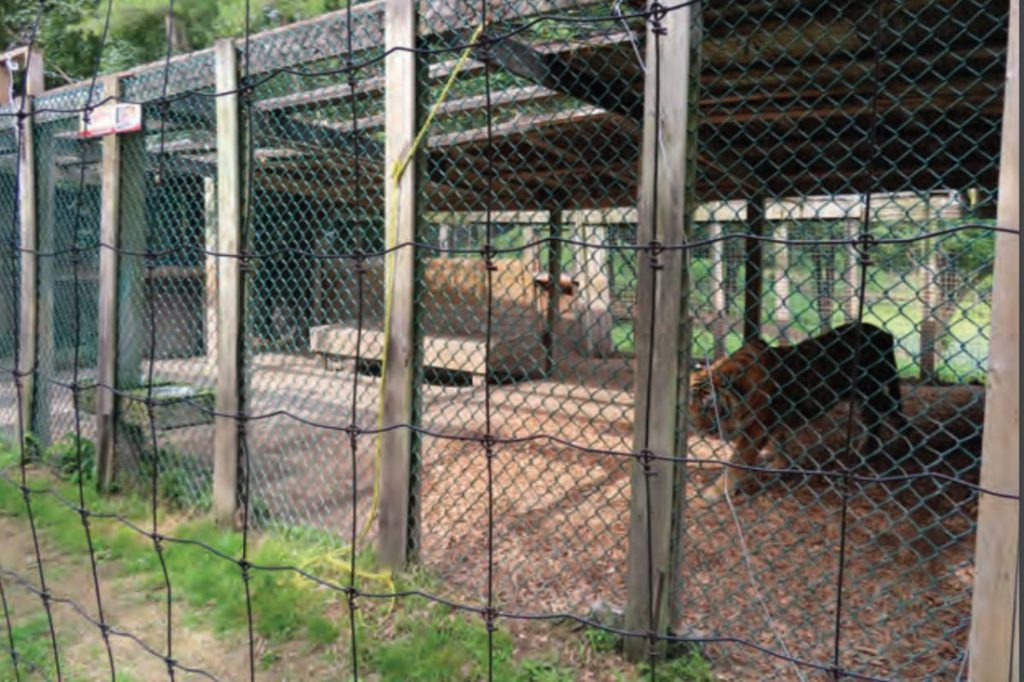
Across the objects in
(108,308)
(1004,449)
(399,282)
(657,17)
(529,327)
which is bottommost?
(1004,449)

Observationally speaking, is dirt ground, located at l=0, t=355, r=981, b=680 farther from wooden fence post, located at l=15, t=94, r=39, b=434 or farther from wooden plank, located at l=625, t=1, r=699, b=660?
wooden fence post, located at l=15, t=94, r=39, b=434

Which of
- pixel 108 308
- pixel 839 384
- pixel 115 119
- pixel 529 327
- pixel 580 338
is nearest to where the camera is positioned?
pixel 580 338

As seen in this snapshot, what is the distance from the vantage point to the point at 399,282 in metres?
3.06

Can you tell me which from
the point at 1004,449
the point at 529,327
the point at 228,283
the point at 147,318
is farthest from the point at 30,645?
the point at 529,327

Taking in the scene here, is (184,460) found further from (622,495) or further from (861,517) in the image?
(861,517)

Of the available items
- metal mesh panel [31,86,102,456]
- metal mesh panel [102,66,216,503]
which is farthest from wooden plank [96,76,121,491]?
metal mesh panel [31,86,102,456]

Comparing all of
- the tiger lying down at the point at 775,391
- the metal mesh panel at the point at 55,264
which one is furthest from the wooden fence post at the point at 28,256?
the tiger lying down at the point at 775,391

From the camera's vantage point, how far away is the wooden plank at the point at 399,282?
304 centimetres

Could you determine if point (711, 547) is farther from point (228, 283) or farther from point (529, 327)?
point (529, 327)

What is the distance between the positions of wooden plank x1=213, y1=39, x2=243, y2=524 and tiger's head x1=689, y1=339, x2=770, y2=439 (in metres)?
2.76

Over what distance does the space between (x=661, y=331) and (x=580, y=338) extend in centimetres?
89

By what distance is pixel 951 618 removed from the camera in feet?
10.1

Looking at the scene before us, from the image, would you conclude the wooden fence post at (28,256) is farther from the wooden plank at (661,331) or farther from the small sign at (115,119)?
the wooden plank at (661,331)

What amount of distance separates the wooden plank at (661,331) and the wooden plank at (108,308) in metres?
3.17
